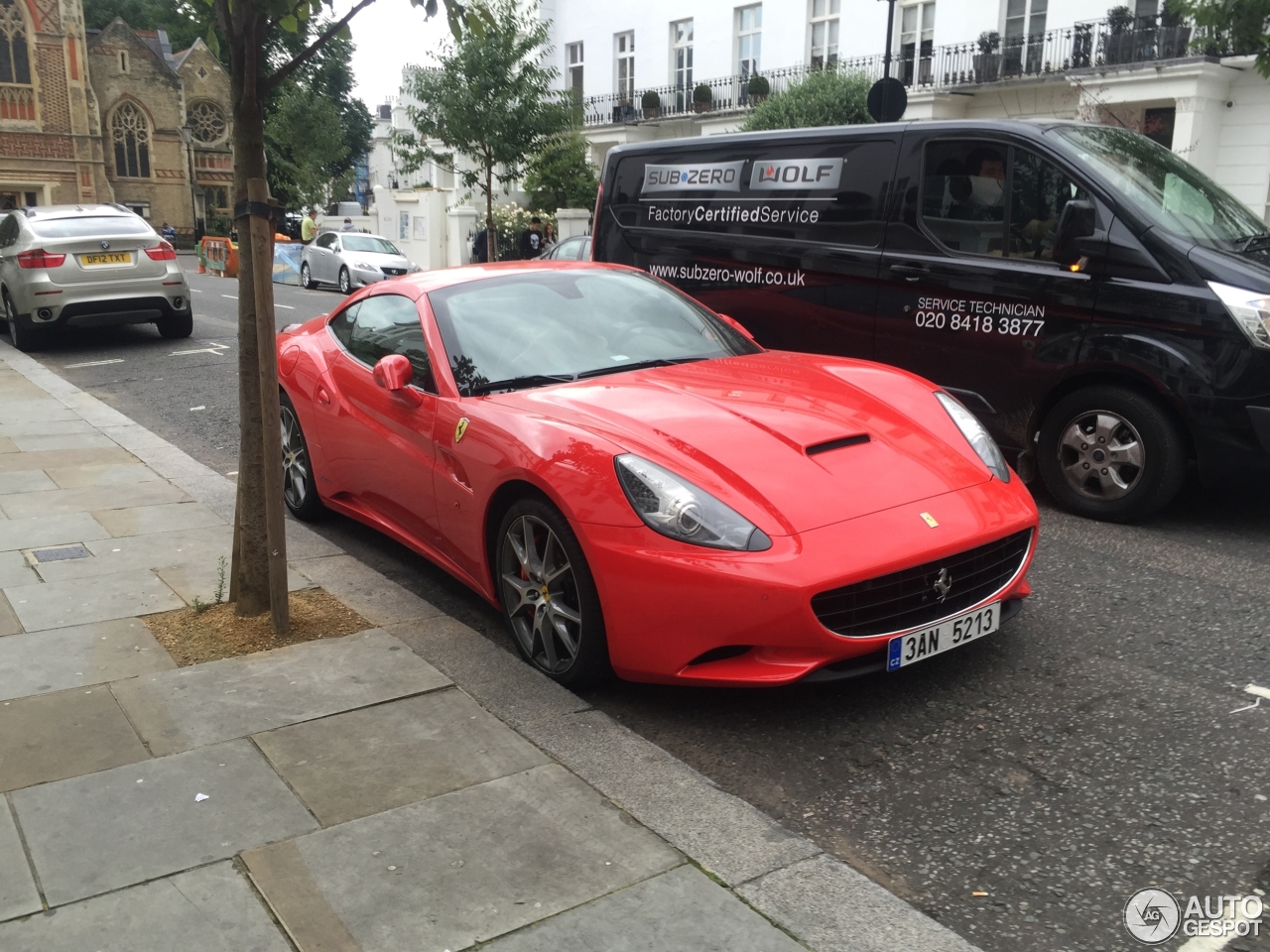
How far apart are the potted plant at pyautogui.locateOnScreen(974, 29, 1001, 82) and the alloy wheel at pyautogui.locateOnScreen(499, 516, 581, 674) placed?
24.2 m

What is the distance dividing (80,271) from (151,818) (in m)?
12.1

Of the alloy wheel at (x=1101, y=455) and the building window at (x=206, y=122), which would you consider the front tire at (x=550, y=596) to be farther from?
the building window at (x=206, y=122)

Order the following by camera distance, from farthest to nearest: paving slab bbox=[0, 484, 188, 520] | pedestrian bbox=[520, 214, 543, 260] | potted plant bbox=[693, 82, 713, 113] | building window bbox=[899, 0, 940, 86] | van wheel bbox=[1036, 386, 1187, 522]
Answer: potted plant bbox=[693, 82, 713, 113]
pedestrian bbox=[520, 214, 543, 260]
building window bbox=[899, 0, 940, 86]
paving slab bbox=[0, 484, 188, 520]
van wheel bbox=[1036, 386, 1187, 522]

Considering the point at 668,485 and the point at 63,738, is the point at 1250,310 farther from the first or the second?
the point at 63,738

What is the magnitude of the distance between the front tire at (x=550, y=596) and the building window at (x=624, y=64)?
3333 centimetres

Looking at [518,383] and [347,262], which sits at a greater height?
[518,383]

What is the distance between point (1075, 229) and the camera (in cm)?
597

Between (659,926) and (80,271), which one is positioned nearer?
(659,926)

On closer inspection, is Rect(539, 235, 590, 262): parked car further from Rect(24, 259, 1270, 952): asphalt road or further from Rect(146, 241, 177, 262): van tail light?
Rect(24, 259, 1270, 952): asphalt road

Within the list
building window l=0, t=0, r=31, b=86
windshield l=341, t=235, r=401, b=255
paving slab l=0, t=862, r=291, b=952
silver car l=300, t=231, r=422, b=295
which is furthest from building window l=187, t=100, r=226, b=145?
paving slab l=0, t=862, r=291, b=952

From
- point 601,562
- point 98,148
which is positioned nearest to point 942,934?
point 601,562

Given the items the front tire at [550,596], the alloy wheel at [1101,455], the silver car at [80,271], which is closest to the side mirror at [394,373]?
the front tire at [550,596]

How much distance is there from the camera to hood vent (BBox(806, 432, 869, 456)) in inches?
156

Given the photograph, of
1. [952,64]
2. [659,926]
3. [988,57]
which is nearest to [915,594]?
[659,926]
